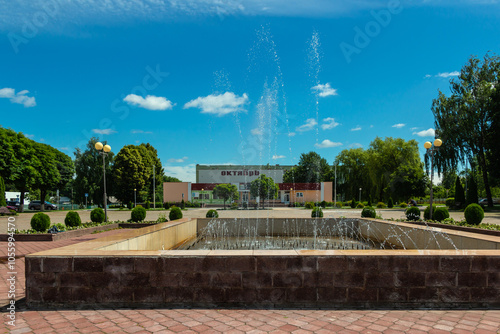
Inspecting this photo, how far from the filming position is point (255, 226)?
13.3 meters

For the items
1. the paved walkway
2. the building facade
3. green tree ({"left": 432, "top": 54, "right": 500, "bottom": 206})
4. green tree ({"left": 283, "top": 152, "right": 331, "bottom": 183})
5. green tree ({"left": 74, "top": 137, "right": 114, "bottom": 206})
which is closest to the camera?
the paved walkway

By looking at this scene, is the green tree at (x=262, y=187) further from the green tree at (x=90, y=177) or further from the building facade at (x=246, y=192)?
the green tree at (x=90, y=177)

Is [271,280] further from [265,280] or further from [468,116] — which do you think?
[468,116]

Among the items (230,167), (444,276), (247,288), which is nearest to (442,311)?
(444,276)

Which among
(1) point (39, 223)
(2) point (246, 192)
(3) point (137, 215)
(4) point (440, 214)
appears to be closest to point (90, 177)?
(2) point (246, 192)

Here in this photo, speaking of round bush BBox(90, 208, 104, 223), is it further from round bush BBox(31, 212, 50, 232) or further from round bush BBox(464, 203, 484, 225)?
round bush BBox(464, 203, 484, 225)

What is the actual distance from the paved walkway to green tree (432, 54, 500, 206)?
3148cm

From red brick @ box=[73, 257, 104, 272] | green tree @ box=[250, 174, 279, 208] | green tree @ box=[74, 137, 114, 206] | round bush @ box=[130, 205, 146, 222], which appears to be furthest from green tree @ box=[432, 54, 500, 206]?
green tree @ box=[74, 137, 114, 206]

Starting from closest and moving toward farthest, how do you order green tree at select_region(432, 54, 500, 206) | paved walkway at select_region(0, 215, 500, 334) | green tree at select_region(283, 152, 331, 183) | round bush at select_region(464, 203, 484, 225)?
paved walkway at select_region(0, 215, 500, 334), round bush at select_region(464, 203, 484, 225), green tree at select_region(432, 54, 500, 206), green tree at select_region(283, 152, 331, 183)

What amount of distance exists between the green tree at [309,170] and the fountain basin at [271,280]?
60.2 meters

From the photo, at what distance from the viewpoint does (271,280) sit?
4078 millimetres

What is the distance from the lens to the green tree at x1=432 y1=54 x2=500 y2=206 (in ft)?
97.3

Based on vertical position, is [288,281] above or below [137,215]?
above

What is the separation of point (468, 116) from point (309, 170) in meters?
37.4
